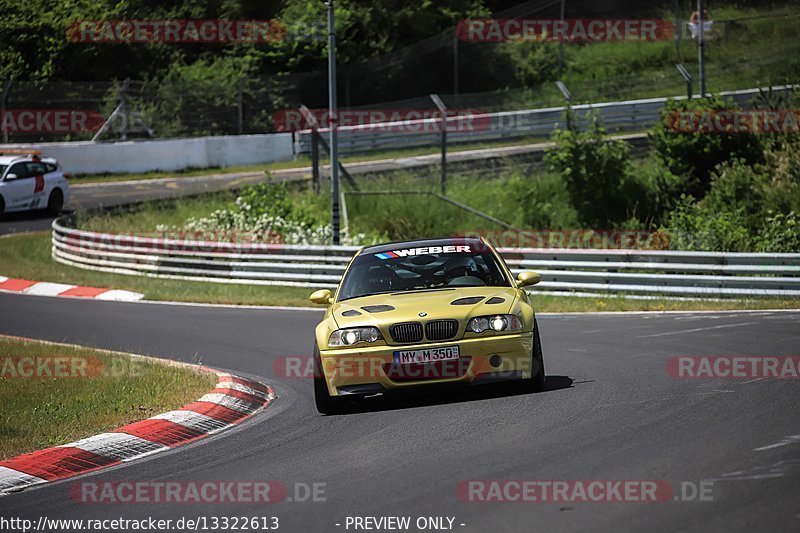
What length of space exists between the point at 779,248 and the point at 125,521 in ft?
62.6

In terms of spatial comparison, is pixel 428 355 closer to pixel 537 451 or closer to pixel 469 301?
pixel 469 301

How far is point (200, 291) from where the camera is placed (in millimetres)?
24078

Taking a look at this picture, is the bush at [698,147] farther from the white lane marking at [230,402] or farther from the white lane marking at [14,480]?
the white lane marking at [14,480]

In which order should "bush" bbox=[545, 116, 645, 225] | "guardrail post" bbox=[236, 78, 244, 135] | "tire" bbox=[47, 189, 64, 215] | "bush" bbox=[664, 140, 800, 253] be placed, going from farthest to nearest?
"guardrail post" bbox=[236, 78, 244, 135]
"tire" bbox=[47, 189, 64, 215]
"bush" bbox=[545, 116, 645, 225]
"bush" bbox=[664, 140, 800, 253]

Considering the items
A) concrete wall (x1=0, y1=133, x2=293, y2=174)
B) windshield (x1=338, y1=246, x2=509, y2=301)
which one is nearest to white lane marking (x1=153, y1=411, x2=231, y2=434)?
windshield (x1=338, y1=246, x2=509, y2=301)

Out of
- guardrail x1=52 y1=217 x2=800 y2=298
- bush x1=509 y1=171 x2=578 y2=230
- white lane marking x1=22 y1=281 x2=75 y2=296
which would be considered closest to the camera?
guardrail x1=52 y1=217 x2=800 y2=298

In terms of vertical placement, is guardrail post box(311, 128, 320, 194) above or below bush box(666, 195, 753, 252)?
above

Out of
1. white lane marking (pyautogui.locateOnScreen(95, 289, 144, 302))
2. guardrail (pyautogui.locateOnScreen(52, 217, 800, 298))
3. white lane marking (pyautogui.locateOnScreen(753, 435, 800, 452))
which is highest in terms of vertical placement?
white lane marking (pyautogui.locateOnScreen(753, 435, 800, 452))

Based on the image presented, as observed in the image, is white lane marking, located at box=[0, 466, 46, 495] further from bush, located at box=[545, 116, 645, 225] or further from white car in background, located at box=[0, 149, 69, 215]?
white car in background, located at box=[0, 149, 69, 215]

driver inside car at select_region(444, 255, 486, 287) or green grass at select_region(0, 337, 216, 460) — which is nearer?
green grass at select_region(0, 337, 216, 460)

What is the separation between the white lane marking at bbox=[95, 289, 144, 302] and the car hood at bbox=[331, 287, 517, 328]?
1360cm

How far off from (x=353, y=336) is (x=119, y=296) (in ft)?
48.8

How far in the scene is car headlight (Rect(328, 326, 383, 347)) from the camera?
9.77 m

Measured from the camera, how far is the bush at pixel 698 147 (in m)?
29.7
